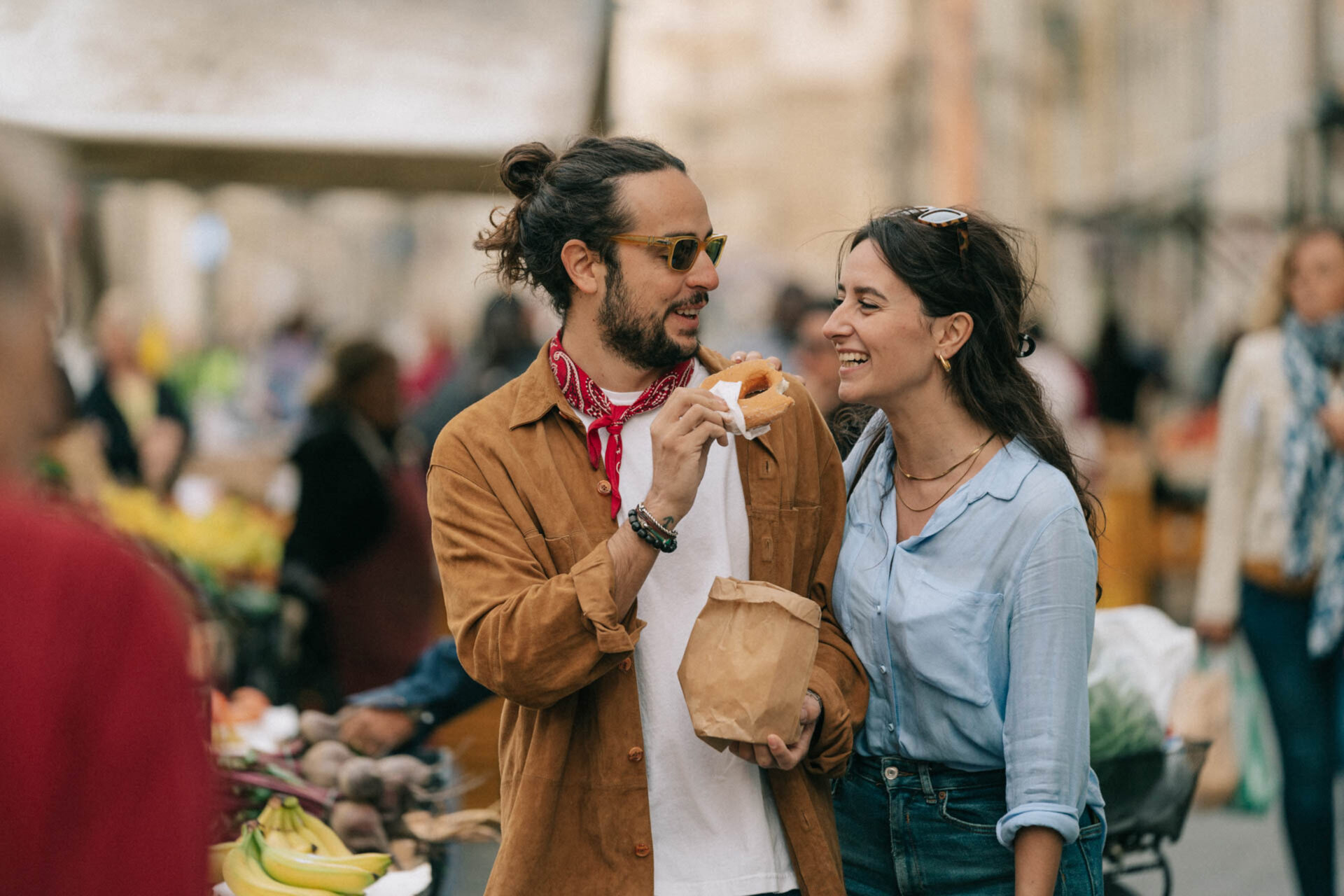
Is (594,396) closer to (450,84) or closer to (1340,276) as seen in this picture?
(1340,276)

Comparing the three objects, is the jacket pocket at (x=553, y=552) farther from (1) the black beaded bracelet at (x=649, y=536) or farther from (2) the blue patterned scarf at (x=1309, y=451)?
(2) the blue patterned scarf at (x=1309, y=451)

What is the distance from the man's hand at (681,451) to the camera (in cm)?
232

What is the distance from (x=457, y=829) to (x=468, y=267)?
2489 inches

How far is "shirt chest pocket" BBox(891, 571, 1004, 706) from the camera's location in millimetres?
2496

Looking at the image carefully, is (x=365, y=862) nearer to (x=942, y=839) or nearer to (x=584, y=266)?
(x=942, y=839)

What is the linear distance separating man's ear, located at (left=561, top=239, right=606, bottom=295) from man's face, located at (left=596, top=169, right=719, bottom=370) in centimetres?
3

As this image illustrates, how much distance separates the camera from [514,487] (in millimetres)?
2512

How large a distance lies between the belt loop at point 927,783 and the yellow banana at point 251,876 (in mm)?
1216

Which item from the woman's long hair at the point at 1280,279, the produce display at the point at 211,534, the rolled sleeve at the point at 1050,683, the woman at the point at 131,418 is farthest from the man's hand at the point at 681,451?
the woman at the point at 131,418

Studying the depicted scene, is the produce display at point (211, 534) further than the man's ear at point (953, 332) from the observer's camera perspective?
Yes

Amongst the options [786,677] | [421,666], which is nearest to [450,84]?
[421,666]

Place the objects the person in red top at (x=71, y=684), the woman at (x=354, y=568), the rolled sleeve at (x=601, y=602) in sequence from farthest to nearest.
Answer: the woman at (x=354, y=568) < the rolled sleeve at (x=601, y=602) < the person in red top at (x=71, y=684)

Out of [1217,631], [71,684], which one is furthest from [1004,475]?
[1217,631]

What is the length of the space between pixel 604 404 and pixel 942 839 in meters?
0.98
